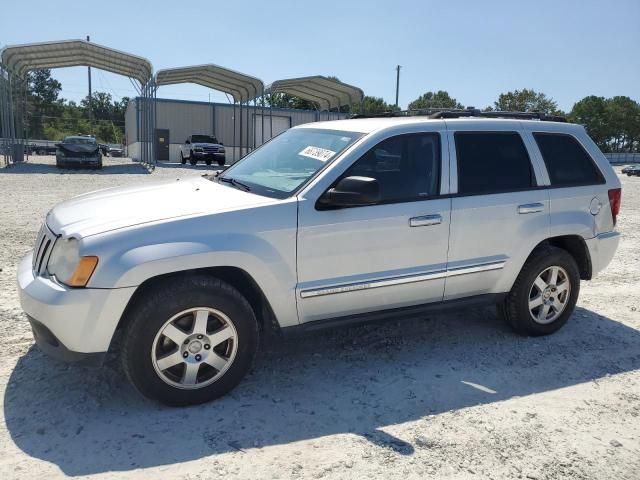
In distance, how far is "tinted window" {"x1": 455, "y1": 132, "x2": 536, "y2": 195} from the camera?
162 inches

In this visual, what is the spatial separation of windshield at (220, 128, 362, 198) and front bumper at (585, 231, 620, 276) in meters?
2.42

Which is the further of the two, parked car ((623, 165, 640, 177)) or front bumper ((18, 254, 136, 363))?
parked car ((623, 165, 640, 177))

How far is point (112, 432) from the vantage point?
3004 millimetres

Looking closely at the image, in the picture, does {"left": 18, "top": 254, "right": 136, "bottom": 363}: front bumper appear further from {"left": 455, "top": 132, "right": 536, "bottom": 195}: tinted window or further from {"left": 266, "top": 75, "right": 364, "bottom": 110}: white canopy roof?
{"left": 266, "top": 75, "right": 364, "bottom": 110}: white canopy roof

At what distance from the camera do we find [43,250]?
3.39 metres

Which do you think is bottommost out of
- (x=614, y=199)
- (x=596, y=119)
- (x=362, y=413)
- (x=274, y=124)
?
(x=362, y=413)

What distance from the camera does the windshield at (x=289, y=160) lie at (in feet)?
12.2

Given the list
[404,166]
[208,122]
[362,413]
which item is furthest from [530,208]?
[208,122]

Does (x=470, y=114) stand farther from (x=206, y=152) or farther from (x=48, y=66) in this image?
(x=48, y=66)

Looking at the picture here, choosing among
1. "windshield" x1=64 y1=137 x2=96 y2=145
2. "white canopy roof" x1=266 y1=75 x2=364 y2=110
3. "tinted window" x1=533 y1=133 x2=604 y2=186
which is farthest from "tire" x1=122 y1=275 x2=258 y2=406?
"white canopy roof" x1=266 y1=75 x2=364 y2=110

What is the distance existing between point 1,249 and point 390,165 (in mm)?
5472

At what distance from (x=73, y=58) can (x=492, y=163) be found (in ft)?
82.4

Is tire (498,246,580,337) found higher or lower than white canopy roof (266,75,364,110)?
lower

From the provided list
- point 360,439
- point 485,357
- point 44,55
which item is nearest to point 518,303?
point 485,357
